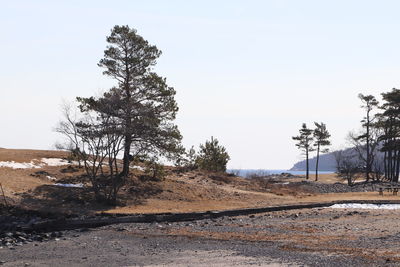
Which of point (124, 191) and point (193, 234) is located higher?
point (124, 191)

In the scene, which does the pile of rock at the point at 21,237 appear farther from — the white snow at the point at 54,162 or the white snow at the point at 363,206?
the white snow at the point at 363,206

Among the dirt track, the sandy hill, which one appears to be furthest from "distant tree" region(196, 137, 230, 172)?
the dirt track

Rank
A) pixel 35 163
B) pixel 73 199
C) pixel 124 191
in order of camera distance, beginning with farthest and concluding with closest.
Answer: pixel 35 163 < pixel 124 191 < pixel 73 199

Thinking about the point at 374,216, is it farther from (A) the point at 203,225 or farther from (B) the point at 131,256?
(B) the point at 131,256

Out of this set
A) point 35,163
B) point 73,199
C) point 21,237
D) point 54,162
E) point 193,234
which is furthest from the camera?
point 54,162

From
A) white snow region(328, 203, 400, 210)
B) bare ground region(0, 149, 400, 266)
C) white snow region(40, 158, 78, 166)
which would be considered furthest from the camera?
white snow region(40, 158, 78, 166)

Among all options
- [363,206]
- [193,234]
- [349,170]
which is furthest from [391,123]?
[193,234]

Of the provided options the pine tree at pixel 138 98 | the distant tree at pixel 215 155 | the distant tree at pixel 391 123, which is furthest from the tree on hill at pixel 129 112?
the distant tree at pixel 391 123

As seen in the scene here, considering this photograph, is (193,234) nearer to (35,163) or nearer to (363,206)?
(363,206)

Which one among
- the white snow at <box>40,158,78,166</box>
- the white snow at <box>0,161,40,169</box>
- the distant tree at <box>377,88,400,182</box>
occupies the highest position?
the distant tree at <box>377,88,400,182</box>

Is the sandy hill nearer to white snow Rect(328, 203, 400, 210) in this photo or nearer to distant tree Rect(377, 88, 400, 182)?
white snow Rect(328, 203, 400, 210)

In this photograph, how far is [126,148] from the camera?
36.5 m

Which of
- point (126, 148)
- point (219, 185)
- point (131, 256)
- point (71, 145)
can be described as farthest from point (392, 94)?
point (131, 256)

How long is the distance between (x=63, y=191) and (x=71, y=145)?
2.87 meters
